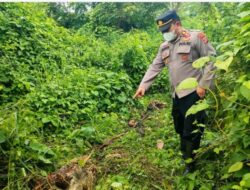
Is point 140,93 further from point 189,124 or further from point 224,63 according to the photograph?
point 224,63

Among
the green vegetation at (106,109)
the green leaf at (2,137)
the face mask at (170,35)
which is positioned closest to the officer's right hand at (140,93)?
the face mask at (170,35)

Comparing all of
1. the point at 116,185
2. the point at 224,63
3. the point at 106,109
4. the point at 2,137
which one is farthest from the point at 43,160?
the point at 224,63

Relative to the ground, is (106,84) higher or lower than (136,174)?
higher

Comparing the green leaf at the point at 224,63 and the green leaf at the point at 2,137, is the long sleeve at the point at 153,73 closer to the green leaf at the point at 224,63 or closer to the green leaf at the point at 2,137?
the green leaf at the point at 2,137

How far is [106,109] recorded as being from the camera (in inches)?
242

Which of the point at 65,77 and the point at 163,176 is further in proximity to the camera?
the point at 65,77

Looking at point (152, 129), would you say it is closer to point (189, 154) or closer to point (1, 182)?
point (189, 154)

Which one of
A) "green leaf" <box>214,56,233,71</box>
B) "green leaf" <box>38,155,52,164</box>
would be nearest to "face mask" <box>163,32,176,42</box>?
"green leaf" <box>214,56,233,71</box>

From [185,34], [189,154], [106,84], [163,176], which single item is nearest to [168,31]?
[185,34]

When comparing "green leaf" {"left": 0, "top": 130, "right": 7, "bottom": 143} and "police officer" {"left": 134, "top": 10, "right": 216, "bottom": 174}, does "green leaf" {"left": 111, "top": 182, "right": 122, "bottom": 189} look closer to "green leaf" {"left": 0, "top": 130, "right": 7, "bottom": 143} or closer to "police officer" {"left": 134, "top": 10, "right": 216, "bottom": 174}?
"police officer" {"left": 134, "top": 10, "right": 216, "bottom": 174}

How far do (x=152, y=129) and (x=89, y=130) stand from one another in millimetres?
1085

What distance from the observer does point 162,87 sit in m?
7.83

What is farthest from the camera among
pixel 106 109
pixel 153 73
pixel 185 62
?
pixel 106 109

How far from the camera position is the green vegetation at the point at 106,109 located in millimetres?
2641
